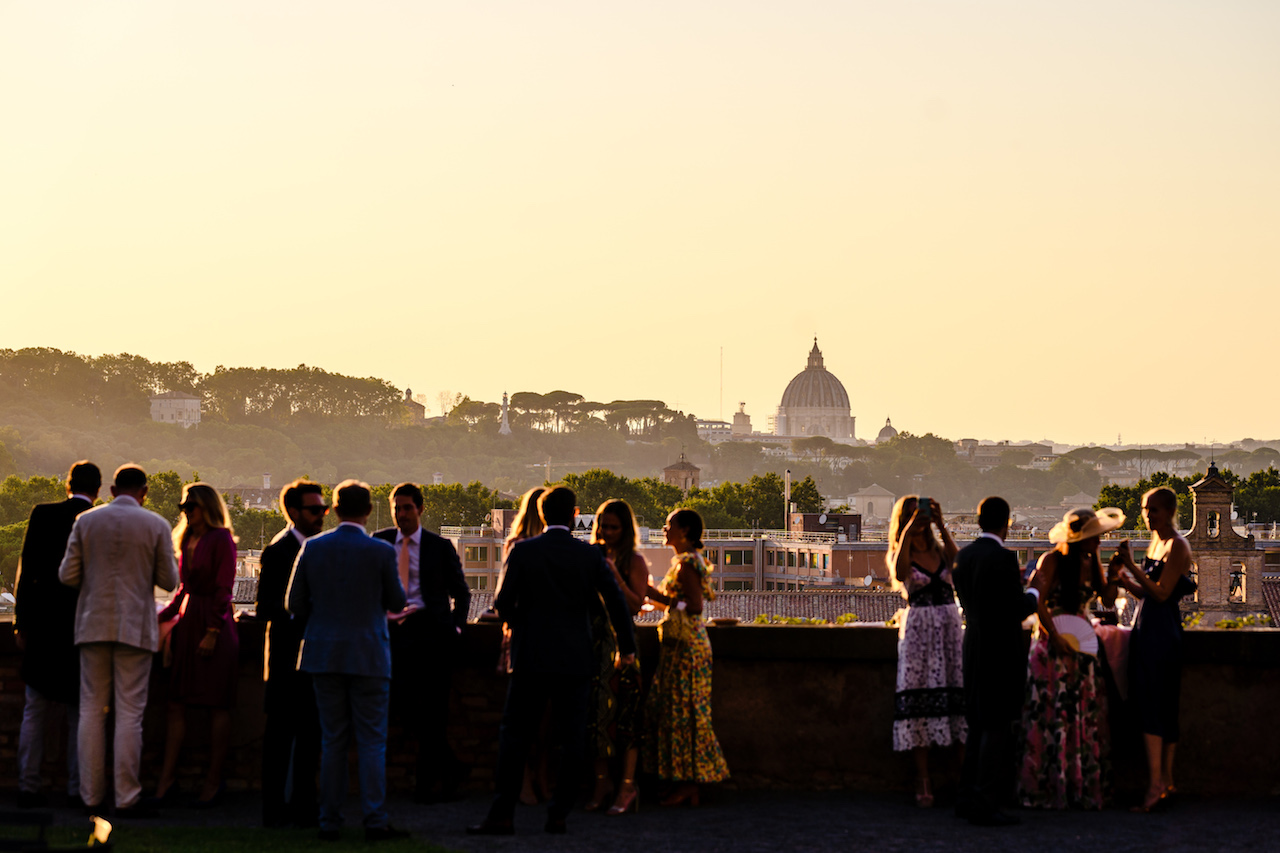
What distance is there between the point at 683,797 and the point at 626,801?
0.28 meters

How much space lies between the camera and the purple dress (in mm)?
6484

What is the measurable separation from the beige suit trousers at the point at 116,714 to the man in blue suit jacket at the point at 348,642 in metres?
0.81

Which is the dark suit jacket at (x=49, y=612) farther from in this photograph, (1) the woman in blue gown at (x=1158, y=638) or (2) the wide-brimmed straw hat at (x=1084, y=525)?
(1) the woman in blue gown at (x=1158, y=638)

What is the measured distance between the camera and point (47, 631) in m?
6.55

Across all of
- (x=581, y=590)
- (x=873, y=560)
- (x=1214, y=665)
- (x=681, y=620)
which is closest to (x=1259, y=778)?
(x=1214, y=665)

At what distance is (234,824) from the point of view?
20.7 ft

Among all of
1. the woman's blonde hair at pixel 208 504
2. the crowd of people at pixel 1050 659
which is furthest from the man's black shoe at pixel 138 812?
the crowd of people at pixel 1050 659

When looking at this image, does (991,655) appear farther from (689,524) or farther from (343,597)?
(343,597)

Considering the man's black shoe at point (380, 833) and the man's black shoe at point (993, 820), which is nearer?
the man's black shoe at point (380, 833)

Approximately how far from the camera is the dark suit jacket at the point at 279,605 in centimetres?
624

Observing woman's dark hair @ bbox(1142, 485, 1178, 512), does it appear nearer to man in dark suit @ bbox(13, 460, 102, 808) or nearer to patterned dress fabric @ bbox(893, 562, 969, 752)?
patterned dress fabric @ bbox(893, 562, 969, 752)

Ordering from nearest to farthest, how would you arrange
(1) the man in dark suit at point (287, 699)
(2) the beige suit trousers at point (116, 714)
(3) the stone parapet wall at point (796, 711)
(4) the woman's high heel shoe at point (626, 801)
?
(1) the man in dark suit at point (287, 699)
(2) the beige suit trousers at point (116, 714)
(4) the woman's high heel shoe at point (626, 801)
(3) the stone parapet wall at point (796, 711)

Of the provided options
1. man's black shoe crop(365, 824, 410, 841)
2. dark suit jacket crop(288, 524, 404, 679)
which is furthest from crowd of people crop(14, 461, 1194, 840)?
man's black shoe crop(365, 824, 410, 841)

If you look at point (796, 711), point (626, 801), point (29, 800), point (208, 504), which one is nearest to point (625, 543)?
point (626, 801)
